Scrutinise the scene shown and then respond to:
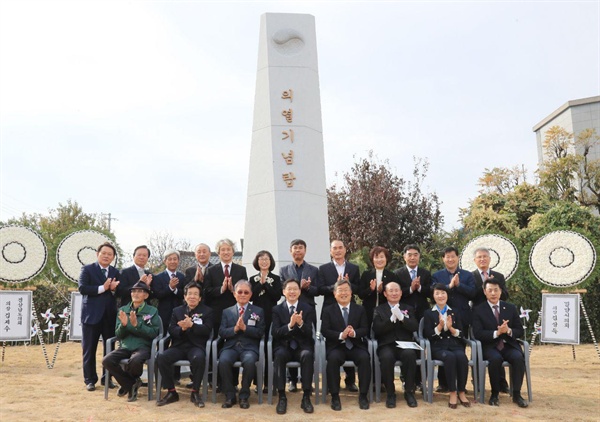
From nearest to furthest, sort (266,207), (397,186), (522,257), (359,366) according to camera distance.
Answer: (359,366), (266,207), (522,257), (397,186)

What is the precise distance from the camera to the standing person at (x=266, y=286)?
5.52 metres

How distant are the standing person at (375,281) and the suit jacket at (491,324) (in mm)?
942

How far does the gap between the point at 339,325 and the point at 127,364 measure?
83.1 inches

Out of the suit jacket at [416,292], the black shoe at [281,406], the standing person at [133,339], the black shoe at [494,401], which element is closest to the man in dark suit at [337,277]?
the suit jacket at [416,292]

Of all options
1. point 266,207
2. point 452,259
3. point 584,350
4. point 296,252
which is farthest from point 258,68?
point 584,350

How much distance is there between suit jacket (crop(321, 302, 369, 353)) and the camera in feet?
16.7

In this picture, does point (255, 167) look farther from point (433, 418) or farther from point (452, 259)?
point (433, 418)

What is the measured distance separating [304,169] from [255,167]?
2.41 ft

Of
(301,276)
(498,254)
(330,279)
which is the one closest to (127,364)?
(301,276)

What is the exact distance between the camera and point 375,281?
18.2 ft

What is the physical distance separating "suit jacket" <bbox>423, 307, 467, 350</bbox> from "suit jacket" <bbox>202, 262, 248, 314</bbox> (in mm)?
1967

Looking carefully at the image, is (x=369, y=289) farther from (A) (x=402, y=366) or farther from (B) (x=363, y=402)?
(B) (x=363, y=402)

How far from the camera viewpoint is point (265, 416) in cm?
459

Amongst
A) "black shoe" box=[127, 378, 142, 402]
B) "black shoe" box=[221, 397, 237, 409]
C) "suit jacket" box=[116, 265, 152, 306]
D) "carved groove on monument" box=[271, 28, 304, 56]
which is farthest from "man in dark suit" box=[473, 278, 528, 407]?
"carved groove on monument" box=[271, 28, 304, 56]
